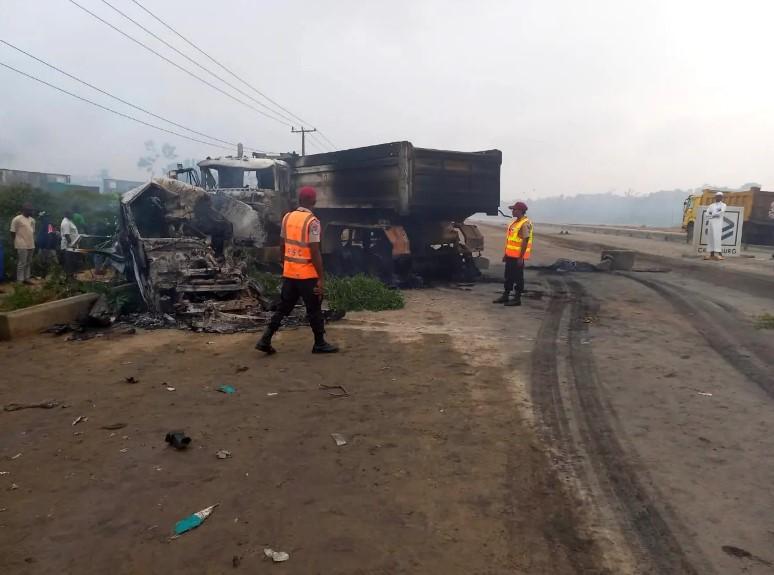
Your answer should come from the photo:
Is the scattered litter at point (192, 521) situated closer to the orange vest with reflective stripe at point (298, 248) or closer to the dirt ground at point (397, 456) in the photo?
the dirt ground at point (397, 456)

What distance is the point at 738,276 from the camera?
1236 centimetres

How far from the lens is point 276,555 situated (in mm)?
2482

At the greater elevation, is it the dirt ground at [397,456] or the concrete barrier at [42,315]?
the concrete barrier at [42,315]

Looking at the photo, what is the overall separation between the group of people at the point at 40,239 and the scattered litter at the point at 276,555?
9404 millimetres

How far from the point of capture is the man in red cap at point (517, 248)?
866 centimetres

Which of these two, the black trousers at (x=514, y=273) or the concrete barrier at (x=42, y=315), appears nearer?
the concrete barrier at (x=42, y=315)

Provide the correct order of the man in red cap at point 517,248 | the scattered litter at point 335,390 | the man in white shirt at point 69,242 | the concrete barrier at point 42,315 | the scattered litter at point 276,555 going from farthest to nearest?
the man in white shirt at point 69,242, the man in red cap at point 517,248, the concrete barrier at point 42,315, the scattered litter at point 335,390, the scattered litter at point 276,555

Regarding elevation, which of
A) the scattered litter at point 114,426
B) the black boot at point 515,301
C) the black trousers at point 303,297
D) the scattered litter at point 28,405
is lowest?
the scattered litter at point 28,405

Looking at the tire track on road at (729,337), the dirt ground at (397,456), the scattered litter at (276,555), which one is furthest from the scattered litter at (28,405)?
the tire track on road at (729,337)

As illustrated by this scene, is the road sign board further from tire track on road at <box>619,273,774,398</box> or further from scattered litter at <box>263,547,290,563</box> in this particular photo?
scattered litter at <box>263,547,290,563</box>

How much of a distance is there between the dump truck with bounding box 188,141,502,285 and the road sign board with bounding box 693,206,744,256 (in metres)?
8.92

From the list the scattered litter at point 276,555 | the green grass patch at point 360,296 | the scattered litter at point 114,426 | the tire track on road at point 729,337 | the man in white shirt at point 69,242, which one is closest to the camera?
the scattered litter at point 276,555

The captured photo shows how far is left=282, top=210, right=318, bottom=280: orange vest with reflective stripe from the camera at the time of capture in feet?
18.7

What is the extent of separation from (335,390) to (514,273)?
5.06 metres
